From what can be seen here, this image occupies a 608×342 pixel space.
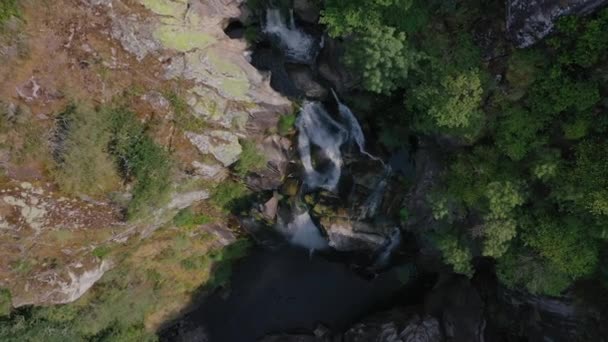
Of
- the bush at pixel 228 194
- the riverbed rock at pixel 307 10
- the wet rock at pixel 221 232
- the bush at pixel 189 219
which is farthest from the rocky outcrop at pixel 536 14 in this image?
the wet rock at pixel 221 232

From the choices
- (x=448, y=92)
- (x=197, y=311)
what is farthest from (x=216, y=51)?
(x=197, y=311)

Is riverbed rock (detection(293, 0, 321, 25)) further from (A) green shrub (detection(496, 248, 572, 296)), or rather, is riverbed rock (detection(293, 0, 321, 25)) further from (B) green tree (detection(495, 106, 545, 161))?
(A) green shrub (detection(496, 248, 572, 296))

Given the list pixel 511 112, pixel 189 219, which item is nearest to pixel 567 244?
pixel 511 112

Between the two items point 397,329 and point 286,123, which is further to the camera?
point 397,329

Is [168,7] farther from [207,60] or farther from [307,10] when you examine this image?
[307,10]

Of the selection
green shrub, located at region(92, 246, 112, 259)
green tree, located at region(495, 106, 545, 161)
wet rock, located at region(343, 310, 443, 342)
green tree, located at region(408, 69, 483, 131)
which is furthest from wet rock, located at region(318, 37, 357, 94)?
wet rock, located at region(343, 310, 443, 342)

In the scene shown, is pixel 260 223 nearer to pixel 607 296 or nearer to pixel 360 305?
pixel 360 305

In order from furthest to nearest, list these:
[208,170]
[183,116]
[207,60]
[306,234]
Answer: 1. [306,234]
2. [208,170]
3. [183,116]
4. [207,60]
